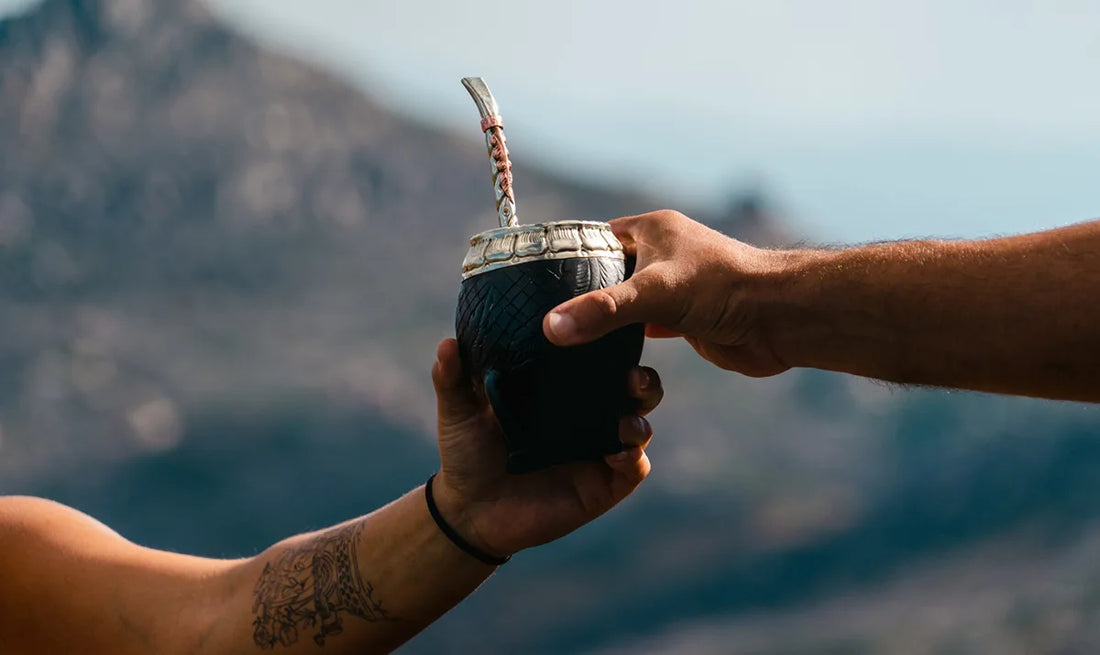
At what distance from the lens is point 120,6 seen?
3031cm

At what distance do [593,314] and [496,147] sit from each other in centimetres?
48

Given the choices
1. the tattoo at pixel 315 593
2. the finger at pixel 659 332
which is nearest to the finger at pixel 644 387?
the finger at pixel 659 332

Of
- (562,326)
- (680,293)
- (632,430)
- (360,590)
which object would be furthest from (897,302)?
(360,590)

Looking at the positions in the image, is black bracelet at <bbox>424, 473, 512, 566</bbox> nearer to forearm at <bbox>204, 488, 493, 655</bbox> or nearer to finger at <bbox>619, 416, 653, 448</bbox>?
forearm at <bbox>204, 488, 493, 655</bbox>

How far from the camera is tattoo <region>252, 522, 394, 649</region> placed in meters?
2.50

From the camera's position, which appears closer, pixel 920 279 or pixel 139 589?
pixel 920 279

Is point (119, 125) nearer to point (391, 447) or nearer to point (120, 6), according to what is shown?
point (120, 6)

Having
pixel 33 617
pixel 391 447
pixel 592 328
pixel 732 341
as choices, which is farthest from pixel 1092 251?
pixel 391 447

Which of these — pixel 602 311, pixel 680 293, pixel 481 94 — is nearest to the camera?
pixel 602 311

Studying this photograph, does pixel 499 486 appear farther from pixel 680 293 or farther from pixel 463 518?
pixel 680 293

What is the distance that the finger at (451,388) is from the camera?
227cm

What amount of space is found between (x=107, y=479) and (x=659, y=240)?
2290 centimetres

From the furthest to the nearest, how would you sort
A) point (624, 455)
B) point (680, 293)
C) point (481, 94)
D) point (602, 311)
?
point (481, 94), point (624, 455), point (680, 293), point (602, 311)

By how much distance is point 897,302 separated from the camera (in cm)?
221
